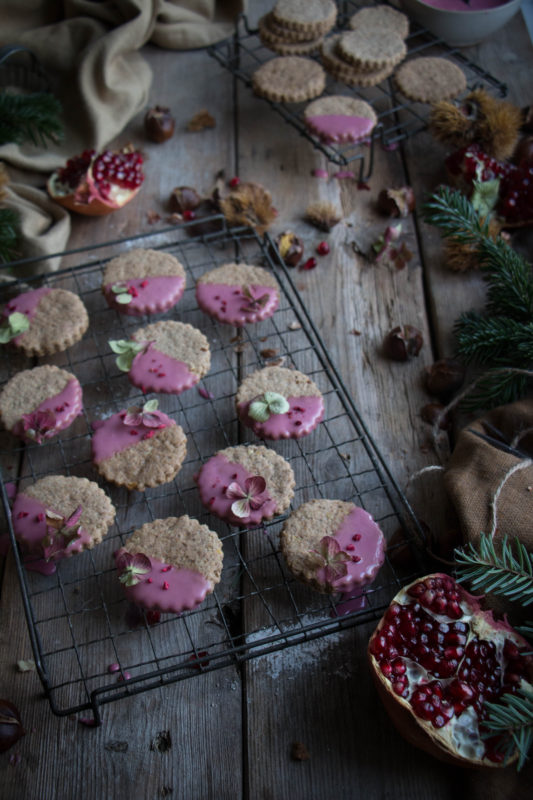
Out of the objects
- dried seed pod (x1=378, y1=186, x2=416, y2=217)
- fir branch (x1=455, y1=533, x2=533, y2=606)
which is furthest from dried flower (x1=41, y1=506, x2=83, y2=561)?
dried seed pod (x1=378, y1=186, x2=416, y2=217)

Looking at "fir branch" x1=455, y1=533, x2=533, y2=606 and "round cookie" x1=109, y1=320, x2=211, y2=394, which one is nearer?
"fir branch" x1=455, y1=533, x2=533, y2=606

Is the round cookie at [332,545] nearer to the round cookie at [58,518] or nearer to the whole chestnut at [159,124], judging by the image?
the round cookie at [58,518]

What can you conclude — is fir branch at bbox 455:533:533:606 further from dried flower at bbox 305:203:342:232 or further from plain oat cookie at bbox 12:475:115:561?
dried flower at bbox 305:203:342:232

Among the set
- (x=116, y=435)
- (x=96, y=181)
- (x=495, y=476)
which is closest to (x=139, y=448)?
(x=116, y=435)

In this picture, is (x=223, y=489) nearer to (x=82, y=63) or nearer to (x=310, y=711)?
(x=310, y=711)

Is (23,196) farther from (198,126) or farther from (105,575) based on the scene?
(105,575)

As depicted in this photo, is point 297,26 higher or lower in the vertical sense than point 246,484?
higher
